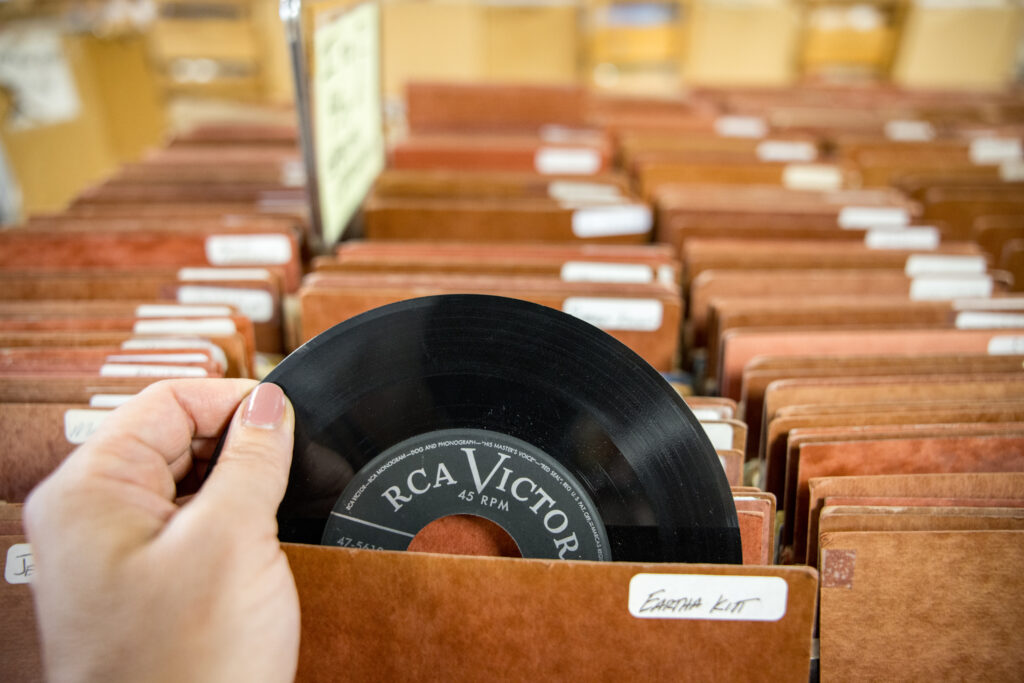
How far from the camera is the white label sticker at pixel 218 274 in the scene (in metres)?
0.89

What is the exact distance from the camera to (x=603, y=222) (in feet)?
3.67

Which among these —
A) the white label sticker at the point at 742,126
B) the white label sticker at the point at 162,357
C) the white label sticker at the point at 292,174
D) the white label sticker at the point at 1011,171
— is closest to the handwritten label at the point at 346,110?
the white label sticker at the point at 292,174

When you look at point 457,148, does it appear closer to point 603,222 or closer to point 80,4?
point 603,222

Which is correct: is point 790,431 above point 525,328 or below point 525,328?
below

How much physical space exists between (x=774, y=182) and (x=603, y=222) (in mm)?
474

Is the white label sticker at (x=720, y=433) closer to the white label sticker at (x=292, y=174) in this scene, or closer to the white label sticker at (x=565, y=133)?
the white label sticker at (x=292, y=174)

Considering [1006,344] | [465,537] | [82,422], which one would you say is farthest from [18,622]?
[1006,344]

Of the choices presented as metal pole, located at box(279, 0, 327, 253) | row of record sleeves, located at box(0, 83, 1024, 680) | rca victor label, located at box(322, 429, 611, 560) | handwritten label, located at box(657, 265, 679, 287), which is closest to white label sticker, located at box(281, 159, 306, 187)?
row of record sleeves, located at box(0, 83, 1024, 680)

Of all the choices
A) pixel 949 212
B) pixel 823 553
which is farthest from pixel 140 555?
pixel 949 212

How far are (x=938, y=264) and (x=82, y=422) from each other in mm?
1132

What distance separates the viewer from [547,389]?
60cm

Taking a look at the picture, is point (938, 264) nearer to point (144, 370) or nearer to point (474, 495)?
point (474, 495)

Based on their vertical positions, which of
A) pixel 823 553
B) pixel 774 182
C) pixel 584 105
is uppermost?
pixel 584 105

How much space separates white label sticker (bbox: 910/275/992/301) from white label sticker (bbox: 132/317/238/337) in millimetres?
917
